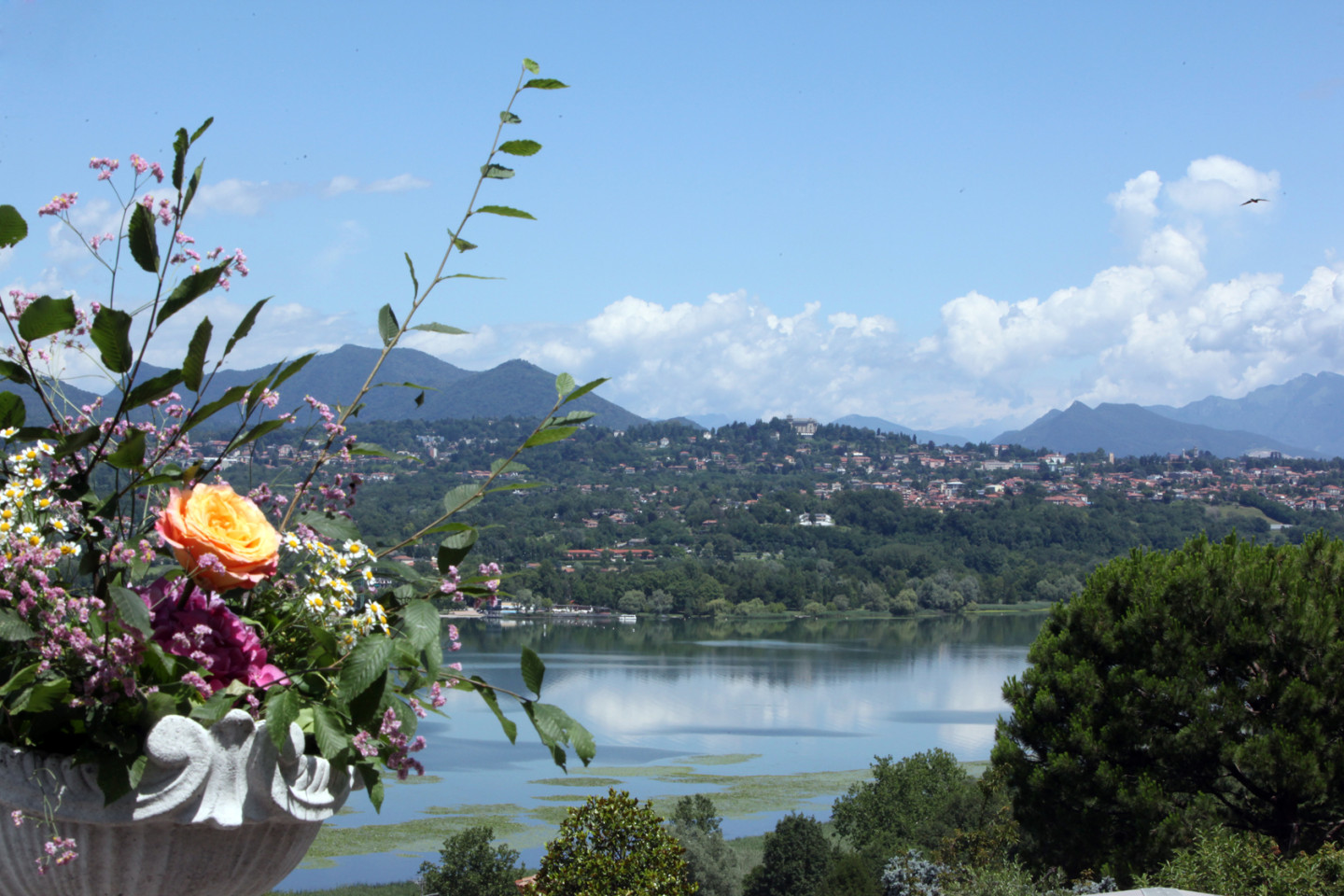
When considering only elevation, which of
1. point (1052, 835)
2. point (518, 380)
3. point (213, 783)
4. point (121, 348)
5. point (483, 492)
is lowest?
point (1052, 835)

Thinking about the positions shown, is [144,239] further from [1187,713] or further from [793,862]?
[793,862]

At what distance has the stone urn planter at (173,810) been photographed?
0.86 meters

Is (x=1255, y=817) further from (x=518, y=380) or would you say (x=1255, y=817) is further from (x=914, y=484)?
(x=518, y=380)

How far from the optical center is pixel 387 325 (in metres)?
1.20

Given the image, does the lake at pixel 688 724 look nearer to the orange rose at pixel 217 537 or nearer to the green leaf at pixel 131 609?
the orange rose at pixel 217 537

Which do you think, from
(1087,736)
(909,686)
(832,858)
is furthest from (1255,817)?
(909,686)

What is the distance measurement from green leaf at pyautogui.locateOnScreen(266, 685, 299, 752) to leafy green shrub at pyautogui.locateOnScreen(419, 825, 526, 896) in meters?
12.0

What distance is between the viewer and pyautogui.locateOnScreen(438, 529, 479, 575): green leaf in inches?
40.5

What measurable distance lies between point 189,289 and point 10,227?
137mm

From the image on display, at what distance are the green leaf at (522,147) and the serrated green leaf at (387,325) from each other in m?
0.21

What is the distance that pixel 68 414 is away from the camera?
110 centimetres

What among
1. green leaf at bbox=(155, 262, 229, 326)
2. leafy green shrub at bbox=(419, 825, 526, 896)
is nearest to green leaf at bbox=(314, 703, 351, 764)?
green leaf at bbox=(155, 262, 229, 326)

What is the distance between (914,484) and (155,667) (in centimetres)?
9985

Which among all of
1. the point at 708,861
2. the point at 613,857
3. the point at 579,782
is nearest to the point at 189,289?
the point at 613,857
